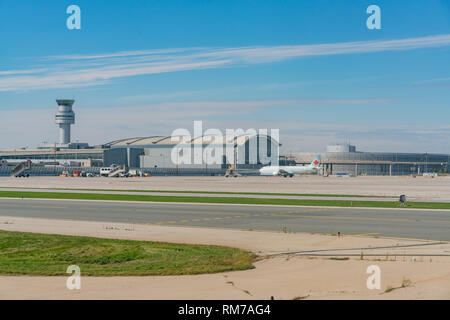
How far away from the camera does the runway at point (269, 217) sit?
27.1 meters

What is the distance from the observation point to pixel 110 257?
1833 centimetres

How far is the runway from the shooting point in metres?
27.1

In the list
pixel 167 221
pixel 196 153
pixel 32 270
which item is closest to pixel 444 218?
pixel 167 221

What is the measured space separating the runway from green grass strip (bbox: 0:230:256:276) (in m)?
7.82

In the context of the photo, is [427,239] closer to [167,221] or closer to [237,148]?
[167,221]

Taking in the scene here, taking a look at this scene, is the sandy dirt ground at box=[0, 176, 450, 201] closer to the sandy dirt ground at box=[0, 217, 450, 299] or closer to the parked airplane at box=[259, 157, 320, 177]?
the sandy dirt ground at box=[0, 217, 450, 299]

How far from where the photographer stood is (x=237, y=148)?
19488 centimetres

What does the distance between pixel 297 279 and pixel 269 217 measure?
63.4 ft

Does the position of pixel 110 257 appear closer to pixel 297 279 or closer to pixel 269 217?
pixel 297 279

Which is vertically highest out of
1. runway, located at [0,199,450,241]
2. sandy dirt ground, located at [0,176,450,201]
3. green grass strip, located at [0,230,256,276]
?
green grass strip, located at [0,230,256,276]

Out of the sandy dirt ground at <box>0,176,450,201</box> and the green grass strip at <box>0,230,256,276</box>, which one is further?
the sandy dirt ground at <box>0,176,450,201</box>

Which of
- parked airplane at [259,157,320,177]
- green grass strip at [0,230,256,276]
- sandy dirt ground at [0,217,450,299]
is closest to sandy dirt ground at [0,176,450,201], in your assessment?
sandy dirt ground at [0,217,450,299]
